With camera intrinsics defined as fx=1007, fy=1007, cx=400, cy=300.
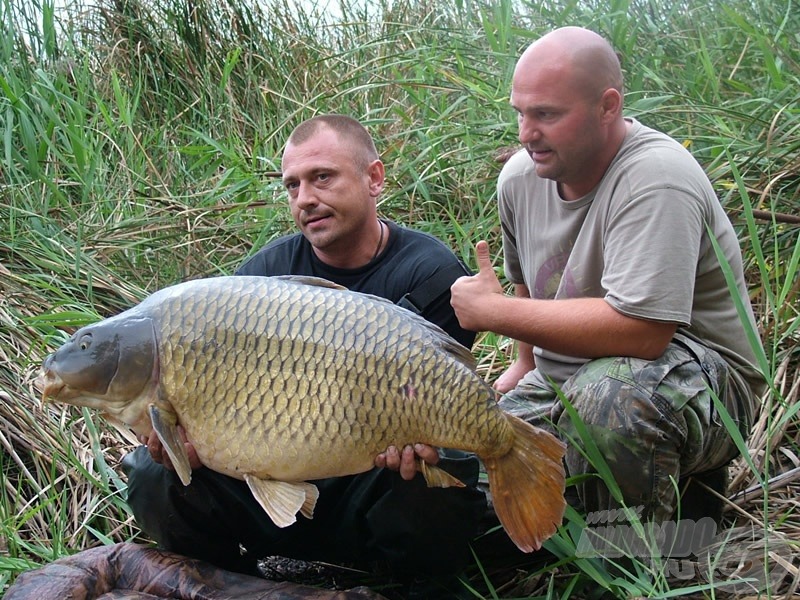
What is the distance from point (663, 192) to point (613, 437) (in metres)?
0.50

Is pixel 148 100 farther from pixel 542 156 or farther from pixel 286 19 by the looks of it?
pixel 542 156

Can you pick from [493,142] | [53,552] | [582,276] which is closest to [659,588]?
[582,276]

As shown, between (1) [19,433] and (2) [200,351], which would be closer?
(2) [200,351]

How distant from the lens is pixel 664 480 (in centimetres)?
189

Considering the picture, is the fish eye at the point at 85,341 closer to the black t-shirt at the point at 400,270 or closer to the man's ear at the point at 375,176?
the black t-shirt at the point at 400,270

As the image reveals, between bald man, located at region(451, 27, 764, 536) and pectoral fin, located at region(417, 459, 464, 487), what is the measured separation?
24cm

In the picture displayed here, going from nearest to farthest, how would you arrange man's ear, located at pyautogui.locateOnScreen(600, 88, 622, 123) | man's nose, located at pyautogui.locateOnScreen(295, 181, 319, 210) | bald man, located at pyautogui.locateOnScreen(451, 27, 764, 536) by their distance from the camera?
bald man, located at pyautogui.locateOnScreen(451, 27, 764, 536), man's ear, located at pyautogui.locateOnScreen(600, 88, 622, 123), man's nose, located at pyautogui.locateOnScreen(295, 181, 319, 210)

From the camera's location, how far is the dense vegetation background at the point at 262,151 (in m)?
2.36

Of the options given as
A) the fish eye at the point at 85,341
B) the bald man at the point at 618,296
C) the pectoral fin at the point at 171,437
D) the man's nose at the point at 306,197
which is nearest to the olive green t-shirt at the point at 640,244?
the bald man at the point at 618,296

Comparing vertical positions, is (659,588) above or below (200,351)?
below

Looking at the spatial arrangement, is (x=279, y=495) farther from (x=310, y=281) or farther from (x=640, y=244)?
(x=640, y=244)

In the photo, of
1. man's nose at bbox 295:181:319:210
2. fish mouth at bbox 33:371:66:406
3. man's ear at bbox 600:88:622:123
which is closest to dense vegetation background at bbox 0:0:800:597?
man's ear at bbox 600:88:622:123

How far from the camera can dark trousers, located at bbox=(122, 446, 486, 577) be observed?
1.95 meters

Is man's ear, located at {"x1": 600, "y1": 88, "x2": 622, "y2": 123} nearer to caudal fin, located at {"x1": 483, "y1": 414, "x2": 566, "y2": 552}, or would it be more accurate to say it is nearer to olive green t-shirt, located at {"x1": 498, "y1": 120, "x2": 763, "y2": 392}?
olive green t-shirt, located at {"x1": 498, "y1": 120, "x2": 763, "y2": 392}
